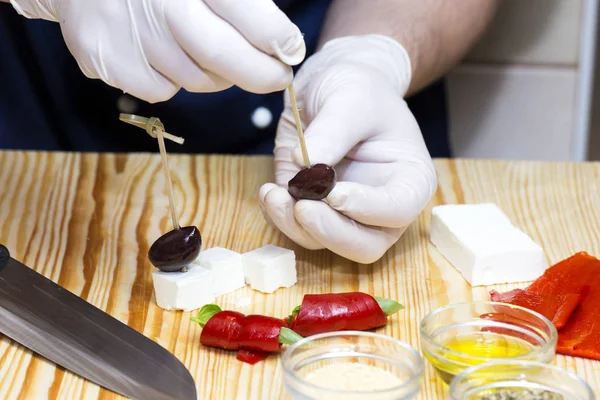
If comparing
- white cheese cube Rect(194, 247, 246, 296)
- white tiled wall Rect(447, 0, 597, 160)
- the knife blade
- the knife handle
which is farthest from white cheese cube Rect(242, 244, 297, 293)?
white tiled wall Rect(447, 0, 597, 160)

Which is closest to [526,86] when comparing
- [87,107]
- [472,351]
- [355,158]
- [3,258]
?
[355,158]

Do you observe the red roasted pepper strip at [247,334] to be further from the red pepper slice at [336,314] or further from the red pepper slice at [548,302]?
the red pepper slice at [548,302]

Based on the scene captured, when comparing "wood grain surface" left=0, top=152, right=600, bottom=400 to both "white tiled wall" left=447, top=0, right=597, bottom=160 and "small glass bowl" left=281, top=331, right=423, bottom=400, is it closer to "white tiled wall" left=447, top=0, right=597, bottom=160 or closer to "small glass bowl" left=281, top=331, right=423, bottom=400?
"small glass bowl" left=281, top=331, right=423, bottom=400

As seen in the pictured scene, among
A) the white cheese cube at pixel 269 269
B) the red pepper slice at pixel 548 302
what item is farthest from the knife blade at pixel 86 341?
the red pepper slice at pixel 548 302

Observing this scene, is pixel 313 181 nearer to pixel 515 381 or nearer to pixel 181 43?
pixel 181 43

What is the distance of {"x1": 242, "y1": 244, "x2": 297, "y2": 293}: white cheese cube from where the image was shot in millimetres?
1191

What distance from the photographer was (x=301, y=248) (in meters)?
1.34

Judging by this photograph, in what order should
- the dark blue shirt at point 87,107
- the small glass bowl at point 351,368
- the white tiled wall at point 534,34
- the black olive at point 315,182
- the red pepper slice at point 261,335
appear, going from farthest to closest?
the white tiled wall at point 534,34 < the dark blue shirt at point 87,107 < the black olive at point 315,182 < the red pepper slice at point 261,335 < the small glass bowl at point 351,368

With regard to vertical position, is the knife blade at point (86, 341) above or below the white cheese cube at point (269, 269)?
above

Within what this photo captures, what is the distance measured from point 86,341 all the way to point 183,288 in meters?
0.17

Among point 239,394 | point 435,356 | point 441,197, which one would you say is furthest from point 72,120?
point 435,356

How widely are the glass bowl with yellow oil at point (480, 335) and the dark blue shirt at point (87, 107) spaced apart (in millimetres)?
842

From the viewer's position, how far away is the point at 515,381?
35.1 inches

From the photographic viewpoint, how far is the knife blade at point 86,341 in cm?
96
